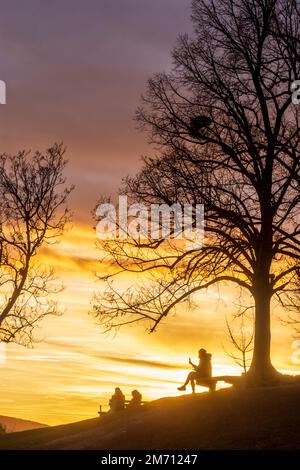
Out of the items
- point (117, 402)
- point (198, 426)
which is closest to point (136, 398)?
point (117, 402)

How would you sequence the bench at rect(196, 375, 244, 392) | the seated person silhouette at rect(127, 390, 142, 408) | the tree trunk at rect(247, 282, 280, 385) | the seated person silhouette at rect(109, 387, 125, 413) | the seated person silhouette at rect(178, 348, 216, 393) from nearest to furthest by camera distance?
the bench at rect(196, 375, 244, 392) → the seated person silhouette at rect(178, 348, 216, 393) → the tree trunk at rect(247, 282, 280, 385) → the seated person silhouette at rect(109, 387, 125, 413) → the seated person silhouette at rect(127, 390, 142, 408)

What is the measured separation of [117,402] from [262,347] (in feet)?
19.2

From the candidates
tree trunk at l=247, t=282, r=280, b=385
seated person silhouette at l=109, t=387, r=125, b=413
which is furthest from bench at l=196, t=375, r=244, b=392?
seated person silhouette at l=109, t=387, r=125, b=413

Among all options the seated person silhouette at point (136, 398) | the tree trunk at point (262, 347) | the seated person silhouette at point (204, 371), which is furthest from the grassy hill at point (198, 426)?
the seated person silhouette at point (136, 398)

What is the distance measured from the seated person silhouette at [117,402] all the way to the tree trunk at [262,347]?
16.3ft

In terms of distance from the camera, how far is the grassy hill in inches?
821

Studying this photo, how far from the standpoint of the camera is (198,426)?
22.8m

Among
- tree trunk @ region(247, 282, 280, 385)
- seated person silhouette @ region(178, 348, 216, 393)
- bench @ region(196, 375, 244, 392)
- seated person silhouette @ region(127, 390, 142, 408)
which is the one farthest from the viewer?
seated person silhouette @ region(127, 390, 142, 408)

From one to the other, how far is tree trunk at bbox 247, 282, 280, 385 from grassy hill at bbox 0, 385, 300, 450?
158 centimetres

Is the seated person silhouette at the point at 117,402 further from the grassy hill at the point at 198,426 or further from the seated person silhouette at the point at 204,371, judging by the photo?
the seated person silhouette at the point at 204,371

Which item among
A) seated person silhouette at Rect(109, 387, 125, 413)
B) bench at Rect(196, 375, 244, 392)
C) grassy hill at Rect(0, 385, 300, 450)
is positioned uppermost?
bench at Rect(196, 375, 244, 392)

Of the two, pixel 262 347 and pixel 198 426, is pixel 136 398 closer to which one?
pixel 262 347

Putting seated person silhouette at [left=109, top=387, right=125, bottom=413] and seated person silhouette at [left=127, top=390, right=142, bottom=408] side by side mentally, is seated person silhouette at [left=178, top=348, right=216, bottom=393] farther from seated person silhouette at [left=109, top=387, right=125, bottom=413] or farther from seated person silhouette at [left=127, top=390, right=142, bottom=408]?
seated person silhouette at [left=109, top=387, right=125, bottom=413]

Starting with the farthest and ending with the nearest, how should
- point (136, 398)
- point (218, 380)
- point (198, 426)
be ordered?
point (136, 398)
point (218, 380)
point (198, 426)
